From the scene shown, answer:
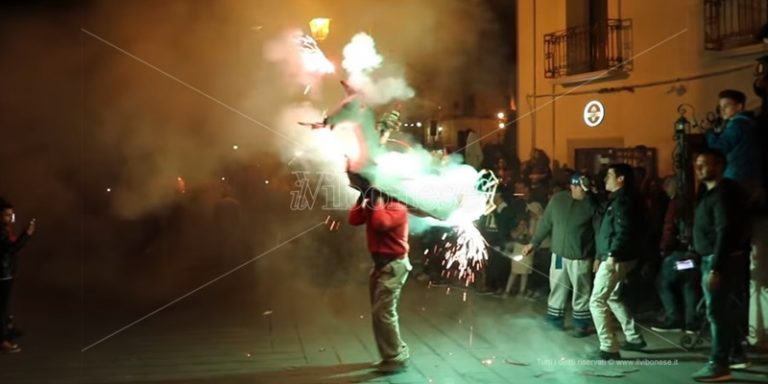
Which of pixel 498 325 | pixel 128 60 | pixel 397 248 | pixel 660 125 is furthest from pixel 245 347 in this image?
pixel 660 125

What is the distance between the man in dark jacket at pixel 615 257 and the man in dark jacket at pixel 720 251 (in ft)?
2.18

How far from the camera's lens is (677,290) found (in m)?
8.03

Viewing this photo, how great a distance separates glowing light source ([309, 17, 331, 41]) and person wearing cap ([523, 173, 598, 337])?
3.02 m

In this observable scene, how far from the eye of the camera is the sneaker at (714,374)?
608 centimetres

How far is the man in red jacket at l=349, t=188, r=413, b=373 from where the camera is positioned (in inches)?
257

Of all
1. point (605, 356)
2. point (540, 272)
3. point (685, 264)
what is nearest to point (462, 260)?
point (540, 272)

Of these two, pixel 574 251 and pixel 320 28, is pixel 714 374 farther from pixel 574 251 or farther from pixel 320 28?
pixel 320 28

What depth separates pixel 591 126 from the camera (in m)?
13.0

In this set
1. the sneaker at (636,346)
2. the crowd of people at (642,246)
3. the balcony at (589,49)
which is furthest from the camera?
the balcony at (589,49)

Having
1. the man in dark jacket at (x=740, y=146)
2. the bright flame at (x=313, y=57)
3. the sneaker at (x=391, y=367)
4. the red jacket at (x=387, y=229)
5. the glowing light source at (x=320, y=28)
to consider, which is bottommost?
the sneaker at (x=391, y=367)

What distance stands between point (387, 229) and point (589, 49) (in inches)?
301

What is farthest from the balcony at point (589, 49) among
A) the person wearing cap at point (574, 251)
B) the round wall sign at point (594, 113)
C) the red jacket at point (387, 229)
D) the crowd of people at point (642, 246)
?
the red jacket at point (387, 229)

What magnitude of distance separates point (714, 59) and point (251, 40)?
5911 millimetres

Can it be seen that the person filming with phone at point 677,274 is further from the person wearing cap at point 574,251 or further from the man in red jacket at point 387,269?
the man in red jacket at point 387,269
